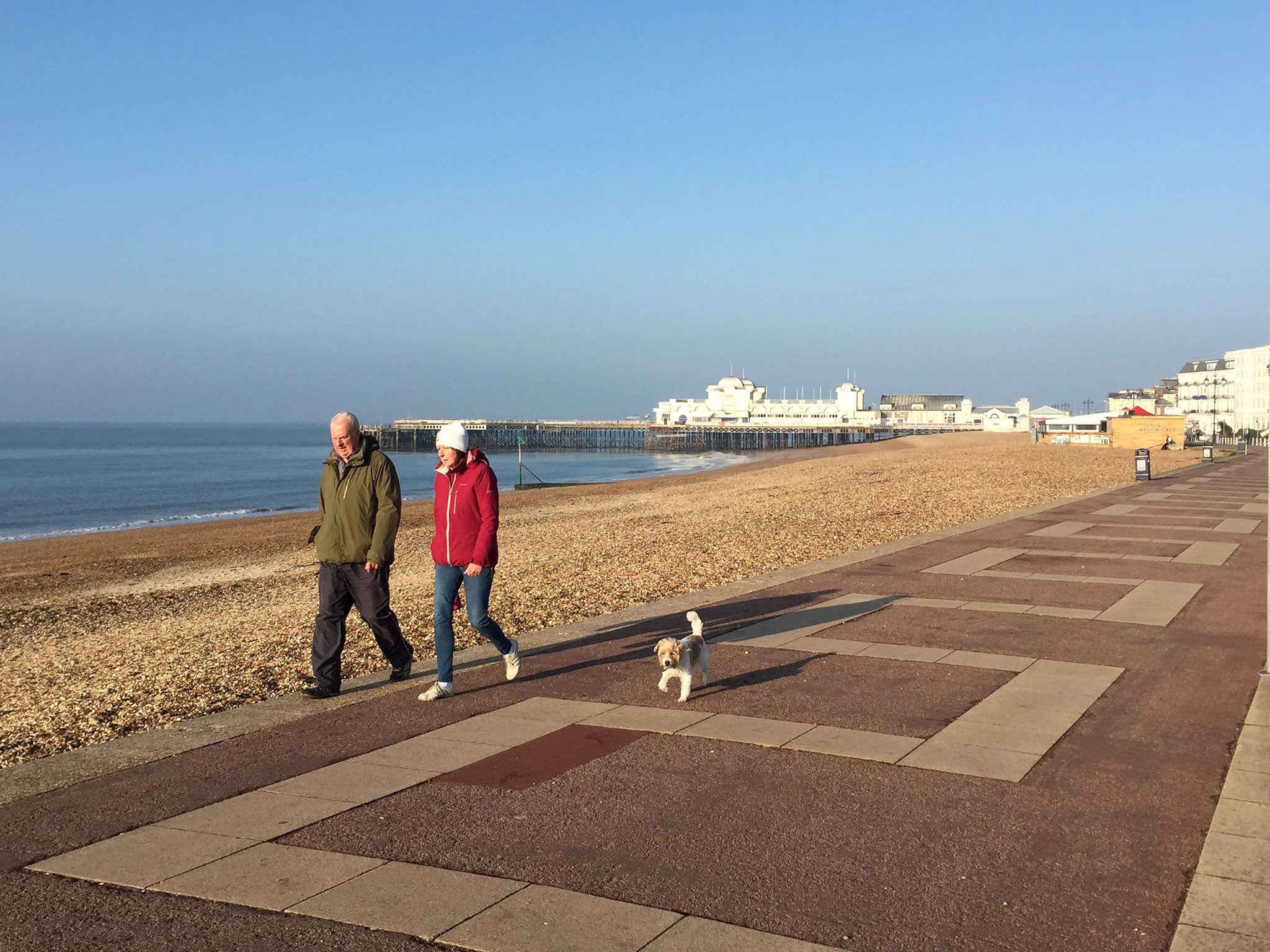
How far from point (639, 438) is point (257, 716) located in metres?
146

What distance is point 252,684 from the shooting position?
23.7ft

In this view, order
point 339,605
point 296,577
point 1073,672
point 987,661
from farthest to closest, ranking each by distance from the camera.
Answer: point 296,577, point 987,661, point 1073,672, point 339,605

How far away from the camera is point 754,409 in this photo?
539 feet

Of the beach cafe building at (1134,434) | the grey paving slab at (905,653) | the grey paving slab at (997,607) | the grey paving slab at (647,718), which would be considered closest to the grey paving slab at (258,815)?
the grey paving slab at (647,718)

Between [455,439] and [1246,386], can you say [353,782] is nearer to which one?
[455,439]

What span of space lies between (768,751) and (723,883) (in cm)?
160

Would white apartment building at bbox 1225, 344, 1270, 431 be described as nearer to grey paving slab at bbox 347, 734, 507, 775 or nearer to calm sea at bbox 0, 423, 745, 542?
calm sea at bbox 0, 423, 745, 542

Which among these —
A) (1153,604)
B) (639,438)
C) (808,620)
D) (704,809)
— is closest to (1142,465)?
(1153,604)

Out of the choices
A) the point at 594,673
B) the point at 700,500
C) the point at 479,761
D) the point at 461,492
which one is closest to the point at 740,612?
the point at 594,673

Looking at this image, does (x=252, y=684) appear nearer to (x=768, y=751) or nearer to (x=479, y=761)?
(x=479, y=761)

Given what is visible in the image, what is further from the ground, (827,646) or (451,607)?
(451,607)

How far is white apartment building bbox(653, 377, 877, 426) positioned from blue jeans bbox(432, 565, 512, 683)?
142m

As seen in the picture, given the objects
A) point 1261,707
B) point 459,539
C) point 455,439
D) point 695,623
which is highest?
point 455,439

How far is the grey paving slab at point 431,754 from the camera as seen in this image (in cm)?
525
